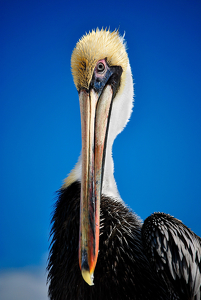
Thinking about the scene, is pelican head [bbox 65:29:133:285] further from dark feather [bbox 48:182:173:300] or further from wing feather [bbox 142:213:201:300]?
wing feather [bbox 142:213:201:300]

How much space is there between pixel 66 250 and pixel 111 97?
1230 mm

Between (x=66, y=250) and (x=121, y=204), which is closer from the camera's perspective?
(x=66, y=250)

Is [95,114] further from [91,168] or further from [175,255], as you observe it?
[175,255]

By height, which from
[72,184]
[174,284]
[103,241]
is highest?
[72,184]

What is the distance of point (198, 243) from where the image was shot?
1948 millimetres

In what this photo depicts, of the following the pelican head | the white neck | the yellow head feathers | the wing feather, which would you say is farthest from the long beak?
the wing feather

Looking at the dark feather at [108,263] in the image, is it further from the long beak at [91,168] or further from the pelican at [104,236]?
the long beak at [91,168]

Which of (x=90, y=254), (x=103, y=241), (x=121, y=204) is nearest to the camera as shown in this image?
(x=90, y=254)

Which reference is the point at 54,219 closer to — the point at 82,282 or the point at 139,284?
the point at 82,282

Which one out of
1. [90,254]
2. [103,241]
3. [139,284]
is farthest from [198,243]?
[90,254]

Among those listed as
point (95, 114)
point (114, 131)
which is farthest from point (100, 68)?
point (114, 131)

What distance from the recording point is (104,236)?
6.26 feet

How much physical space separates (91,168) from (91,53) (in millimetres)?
854

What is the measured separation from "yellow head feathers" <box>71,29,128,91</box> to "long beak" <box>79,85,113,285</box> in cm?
12
